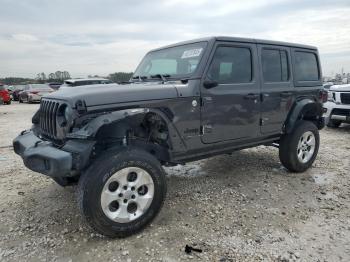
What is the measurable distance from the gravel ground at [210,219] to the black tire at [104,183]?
14 centimetres

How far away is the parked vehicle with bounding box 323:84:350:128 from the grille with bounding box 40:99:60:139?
7.37 meters

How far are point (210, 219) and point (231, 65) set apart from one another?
78.5 inches

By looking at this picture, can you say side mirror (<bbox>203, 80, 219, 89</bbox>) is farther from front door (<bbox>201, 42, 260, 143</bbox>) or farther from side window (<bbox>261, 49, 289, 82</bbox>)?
side window (<bbox>261, 49, 289, 82</bbox>)

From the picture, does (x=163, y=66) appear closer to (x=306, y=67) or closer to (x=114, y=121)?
(x=114, y=121)

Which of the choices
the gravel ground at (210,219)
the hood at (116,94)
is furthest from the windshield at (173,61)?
the gravel ground at (210,219)

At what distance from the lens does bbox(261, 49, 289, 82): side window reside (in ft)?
15.1

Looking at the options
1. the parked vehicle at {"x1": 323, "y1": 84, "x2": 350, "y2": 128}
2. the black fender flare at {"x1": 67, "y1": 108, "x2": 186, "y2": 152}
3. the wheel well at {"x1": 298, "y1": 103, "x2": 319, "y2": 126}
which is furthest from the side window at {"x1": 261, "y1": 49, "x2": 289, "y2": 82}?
the parked vehicle at {"x1": 323, "y1": 84, "x2": 350, "y2": 128}

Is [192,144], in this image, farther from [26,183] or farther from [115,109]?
[26,183]

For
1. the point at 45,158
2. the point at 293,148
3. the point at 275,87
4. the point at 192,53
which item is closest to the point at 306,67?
the point at 275,87

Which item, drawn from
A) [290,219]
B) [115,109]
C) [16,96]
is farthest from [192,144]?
[16,96]

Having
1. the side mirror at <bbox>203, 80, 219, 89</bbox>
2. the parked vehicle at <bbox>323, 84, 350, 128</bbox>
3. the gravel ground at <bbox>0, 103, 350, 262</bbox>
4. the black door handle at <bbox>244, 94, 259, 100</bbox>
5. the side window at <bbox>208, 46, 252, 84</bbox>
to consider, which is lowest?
the gravel ground at <bbox>0, 103, 350, 262</bbox>

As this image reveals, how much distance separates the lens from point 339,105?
28.9 feet

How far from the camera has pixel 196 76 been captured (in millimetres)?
3760

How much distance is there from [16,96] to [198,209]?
25471 mm
